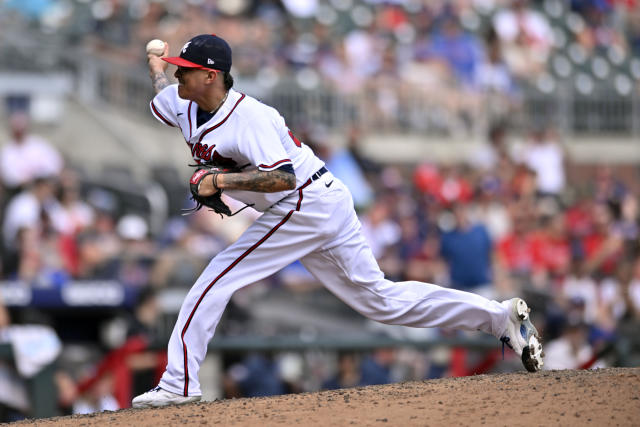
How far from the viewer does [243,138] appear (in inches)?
211

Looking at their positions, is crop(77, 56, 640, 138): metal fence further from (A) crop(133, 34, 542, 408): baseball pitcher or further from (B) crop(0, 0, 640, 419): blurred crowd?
(A) crop(133, 34, 542, 408): baseball pitcher

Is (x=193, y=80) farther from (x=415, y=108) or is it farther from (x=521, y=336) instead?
(x=415, y=108)

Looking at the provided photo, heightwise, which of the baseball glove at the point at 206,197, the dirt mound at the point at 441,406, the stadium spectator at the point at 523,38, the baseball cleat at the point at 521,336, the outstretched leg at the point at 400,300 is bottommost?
the dirt mound at the point at 441,406

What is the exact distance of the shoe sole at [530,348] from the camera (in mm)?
6160

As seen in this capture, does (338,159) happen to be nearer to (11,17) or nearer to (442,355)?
(442,355)

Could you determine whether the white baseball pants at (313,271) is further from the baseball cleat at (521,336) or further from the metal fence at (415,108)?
the metal fence at (415,108)

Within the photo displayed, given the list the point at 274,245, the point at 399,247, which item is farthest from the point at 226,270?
the point at 399,247

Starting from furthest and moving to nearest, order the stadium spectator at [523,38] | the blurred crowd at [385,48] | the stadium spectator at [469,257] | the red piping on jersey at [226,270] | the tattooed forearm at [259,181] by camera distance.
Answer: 1. the stadium spectator at [523,38]
2. the blurred crowd at [385,48]
3. the stadium spectator at [469,257]
4. the red piping on jersey at [226,270]
5. the tattooed forearm at [259,181]

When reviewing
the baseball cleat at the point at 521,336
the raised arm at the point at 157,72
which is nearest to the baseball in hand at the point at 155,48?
the raised arm at the point at 157,72

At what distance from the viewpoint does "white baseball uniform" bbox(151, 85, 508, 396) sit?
17.8 ft

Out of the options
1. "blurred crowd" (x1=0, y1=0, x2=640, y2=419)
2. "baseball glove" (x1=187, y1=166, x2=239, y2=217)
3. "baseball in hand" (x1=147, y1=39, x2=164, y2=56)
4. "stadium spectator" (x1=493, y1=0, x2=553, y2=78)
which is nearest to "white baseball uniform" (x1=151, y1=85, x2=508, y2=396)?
"baseball glove" (x1=187, y1=166, x2=239, y2=217)

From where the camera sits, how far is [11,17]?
14.1 m

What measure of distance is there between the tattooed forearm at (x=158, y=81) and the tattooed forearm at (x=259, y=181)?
37.0 inches

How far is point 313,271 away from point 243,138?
94cm
